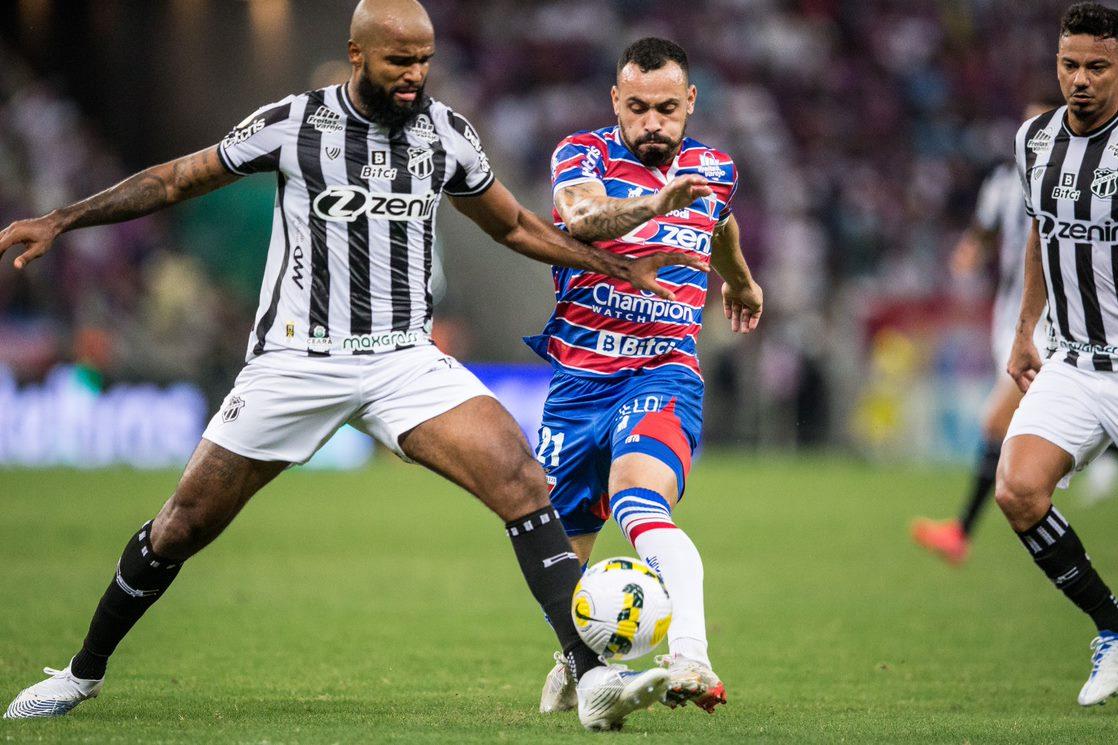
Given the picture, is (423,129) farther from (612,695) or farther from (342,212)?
(612,695)

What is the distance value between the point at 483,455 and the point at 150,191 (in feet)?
5.08

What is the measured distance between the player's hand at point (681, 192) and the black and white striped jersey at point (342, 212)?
764mm

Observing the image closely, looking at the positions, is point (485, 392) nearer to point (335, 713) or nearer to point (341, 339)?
point (341, 339)

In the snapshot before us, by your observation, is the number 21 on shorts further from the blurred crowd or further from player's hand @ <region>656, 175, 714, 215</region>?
the blurred crowd

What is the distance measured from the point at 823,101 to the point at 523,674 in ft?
66.4

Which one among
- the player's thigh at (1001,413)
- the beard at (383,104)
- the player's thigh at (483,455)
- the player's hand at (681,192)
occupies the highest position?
the beard at (383,104)

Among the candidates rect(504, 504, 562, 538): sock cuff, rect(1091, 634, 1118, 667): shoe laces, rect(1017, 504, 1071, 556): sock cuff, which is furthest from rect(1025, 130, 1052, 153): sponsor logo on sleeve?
rect(504, 504, 562, 538): sock cuff

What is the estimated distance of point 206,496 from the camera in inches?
215

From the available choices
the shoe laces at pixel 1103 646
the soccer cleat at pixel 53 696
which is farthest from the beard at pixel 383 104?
the shoe laces at pixel 1103 646

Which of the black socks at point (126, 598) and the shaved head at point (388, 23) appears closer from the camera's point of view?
the shaved head at point (388, 23)

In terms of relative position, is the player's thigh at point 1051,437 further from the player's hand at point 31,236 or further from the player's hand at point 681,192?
the player's hand at point 31,236

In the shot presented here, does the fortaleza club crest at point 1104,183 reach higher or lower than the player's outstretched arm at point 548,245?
higher

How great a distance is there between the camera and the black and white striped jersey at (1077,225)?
20.5ft

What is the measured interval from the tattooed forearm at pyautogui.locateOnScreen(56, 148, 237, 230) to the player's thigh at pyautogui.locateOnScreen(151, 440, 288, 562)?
2.93 feet
